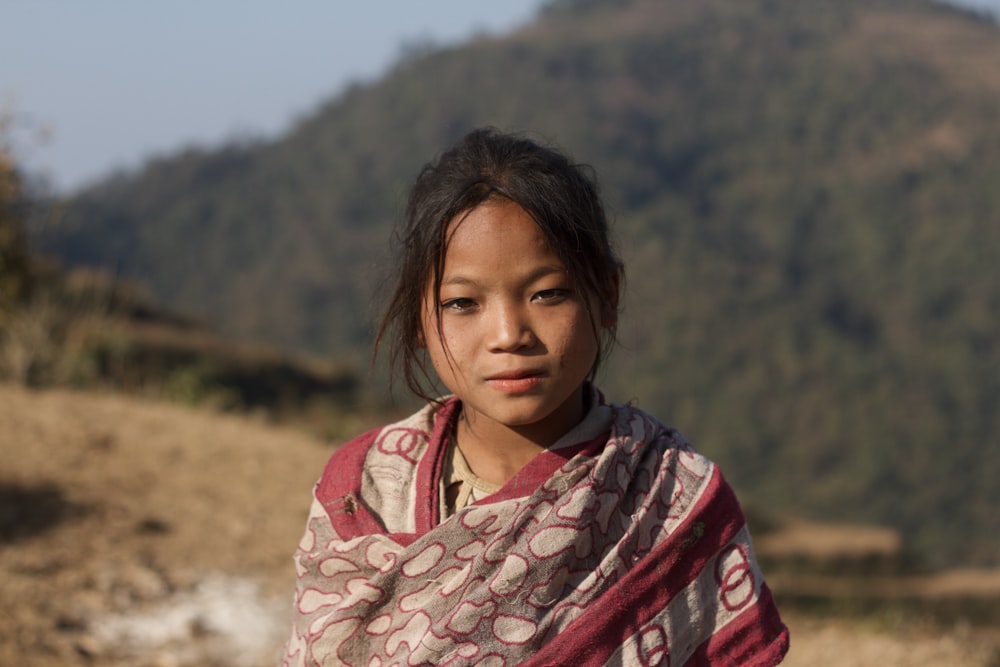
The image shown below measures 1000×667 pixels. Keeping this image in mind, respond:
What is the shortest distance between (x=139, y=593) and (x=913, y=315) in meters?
66.1

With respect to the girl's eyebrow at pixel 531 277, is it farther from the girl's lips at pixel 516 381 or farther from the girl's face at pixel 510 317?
the girl's lips at pixel 516 381

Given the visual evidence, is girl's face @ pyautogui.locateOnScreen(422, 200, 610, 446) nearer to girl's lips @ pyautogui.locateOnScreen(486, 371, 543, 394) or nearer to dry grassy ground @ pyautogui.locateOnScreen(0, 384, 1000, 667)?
girl's lips @ pyautogui.locateOnScreen(486, 371, 543, 394)

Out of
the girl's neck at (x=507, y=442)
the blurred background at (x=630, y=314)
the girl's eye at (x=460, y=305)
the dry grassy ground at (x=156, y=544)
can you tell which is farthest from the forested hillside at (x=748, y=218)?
the girl's eye at (x=460, y=305)

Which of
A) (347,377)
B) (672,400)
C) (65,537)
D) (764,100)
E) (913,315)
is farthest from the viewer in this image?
(764,100)

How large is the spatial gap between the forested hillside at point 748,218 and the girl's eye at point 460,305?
38855 millimetres

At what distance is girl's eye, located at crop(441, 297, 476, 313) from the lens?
75.7 inches

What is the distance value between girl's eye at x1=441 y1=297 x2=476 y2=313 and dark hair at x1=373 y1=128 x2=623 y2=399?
4 cm

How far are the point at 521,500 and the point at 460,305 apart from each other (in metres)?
0.33

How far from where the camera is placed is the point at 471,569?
188 centimetres

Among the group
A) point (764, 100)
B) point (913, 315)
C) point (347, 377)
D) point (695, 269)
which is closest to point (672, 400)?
point (695, 269)

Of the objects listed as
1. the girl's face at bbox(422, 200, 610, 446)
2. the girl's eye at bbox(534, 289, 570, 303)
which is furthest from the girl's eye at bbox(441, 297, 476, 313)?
the girl's eye at bbox(534, 289, 570, 303)

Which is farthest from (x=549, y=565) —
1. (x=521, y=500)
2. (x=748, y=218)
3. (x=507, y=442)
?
(x=748, y=218)

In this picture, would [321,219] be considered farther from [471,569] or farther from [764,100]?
[471,569]

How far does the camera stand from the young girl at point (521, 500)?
1878 mm
